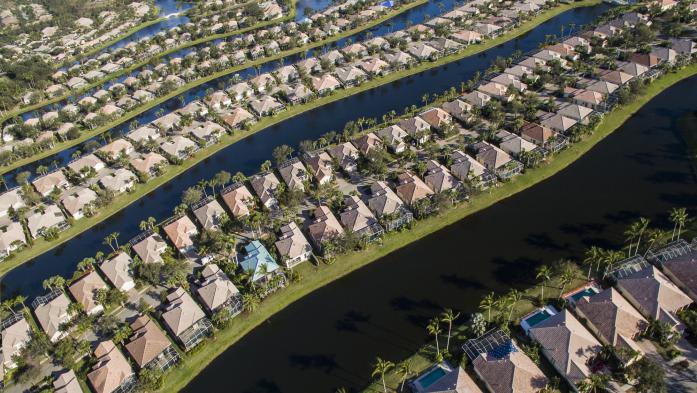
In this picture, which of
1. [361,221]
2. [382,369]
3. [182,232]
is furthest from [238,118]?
[382,369]

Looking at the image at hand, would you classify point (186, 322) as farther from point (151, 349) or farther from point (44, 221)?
point (44, 221)

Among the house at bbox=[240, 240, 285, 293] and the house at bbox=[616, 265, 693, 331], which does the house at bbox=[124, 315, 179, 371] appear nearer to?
the house at bbox=[240, 240, 285, 293]

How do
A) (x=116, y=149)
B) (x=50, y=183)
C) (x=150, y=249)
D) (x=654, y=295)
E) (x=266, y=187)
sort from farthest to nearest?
(x=116, y=149) → (x=50, y=183) → (x=266, y=187) → (x=150, y=249) → (x=654, y=295)

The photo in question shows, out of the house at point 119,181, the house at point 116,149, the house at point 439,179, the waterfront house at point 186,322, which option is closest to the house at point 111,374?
the waterfront house at point 186,322

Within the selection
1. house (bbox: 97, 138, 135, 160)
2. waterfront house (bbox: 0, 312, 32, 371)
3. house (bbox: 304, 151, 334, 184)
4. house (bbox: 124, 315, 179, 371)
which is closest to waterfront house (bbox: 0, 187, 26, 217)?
house (bbox: 97, 138, 135, 160)

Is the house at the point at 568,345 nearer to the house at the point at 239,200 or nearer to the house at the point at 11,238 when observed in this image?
the house at the point at 239,200
